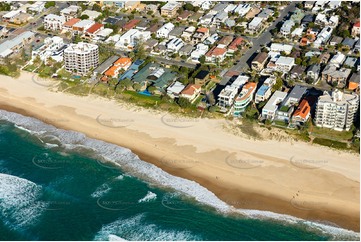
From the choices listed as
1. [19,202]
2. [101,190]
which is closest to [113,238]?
[101,190]

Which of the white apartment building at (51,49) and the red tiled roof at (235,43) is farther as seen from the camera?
the red tiled roof at (235,43)

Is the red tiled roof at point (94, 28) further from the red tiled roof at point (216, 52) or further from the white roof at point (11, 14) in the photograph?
the red tiled roof at point (216, 52)

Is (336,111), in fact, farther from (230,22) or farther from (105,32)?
(105,32)

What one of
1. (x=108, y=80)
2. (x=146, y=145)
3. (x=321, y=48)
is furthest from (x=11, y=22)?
(x=321, y=48)

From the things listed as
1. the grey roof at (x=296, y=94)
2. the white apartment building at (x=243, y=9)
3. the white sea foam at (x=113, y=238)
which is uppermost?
the grey roof at (x=296, y=94)

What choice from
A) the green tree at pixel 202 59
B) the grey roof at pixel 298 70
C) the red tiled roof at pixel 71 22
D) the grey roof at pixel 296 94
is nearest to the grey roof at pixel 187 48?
the green tree at pixel 202 59

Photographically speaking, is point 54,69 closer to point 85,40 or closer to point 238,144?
point 85,40
